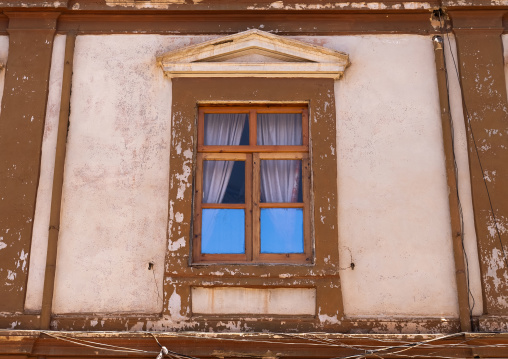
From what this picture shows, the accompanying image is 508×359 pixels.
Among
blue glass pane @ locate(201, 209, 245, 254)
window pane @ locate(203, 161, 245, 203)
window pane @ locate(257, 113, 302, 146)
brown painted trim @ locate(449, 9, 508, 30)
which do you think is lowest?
blue glass pane @ locate(201, 209, 245, 254)

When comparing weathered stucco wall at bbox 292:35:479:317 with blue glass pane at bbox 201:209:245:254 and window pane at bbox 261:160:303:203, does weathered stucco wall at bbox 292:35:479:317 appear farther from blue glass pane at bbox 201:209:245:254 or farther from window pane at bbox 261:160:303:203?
blue glass pane at bbox 201:209:245:254

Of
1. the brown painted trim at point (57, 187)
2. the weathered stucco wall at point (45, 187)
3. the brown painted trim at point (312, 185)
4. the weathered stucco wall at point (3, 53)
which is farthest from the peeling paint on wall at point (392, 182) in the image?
the weathered stucco wall at point (3, 53)

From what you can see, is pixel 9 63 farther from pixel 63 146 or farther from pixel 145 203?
pixel 145 203

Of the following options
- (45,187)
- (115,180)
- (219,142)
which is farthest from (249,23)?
(45,187)

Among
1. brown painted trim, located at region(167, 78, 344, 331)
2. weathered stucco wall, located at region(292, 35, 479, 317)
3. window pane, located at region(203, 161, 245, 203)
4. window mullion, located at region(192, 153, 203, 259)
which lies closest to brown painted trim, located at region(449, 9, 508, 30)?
weathered stucco wall, located at region(292, 35, 479, 317)

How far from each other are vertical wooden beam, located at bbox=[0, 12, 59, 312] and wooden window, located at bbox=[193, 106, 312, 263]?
5.55ft

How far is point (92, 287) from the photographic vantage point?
725 centimetres

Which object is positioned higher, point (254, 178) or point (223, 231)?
point (254, 178)

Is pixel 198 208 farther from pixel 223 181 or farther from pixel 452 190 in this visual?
pixel 452 190

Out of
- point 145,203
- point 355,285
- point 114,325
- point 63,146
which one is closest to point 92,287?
point 114,325

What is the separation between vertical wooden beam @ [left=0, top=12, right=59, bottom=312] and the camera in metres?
7.30

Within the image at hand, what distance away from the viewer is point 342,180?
7.59 metres

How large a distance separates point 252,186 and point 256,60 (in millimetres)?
1423

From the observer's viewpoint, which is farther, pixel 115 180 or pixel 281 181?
pixel 281 181
